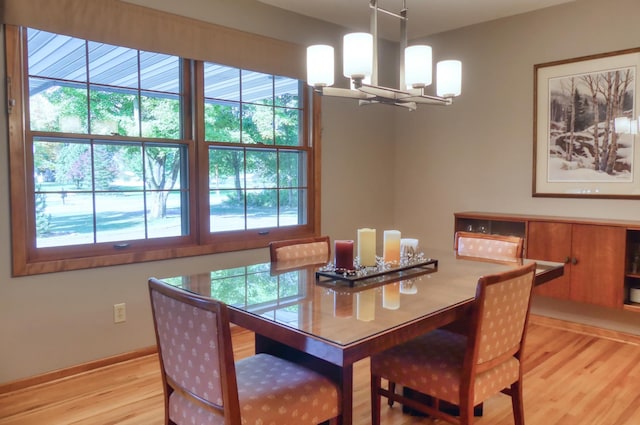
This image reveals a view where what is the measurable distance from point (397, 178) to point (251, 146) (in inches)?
69.3

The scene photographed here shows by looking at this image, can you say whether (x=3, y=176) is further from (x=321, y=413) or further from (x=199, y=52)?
(x=321, y=413)

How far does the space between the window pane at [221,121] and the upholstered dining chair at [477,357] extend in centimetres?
209

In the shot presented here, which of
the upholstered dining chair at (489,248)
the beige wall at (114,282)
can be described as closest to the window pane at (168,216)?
the beige wall at (114,282)

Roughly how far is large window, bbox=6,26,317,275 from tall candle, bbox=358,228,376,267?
160cm

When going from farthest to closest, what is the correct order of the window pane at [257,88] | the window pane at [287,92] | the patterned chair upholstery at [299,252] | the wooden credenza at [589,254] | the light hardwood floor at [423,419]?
the window pane at [287,92] → the window pane at [257,88] → the wooden credenza at [589,254] → the patterned chair upholstery at [299,252] → the light hardwood floor at [423,419]

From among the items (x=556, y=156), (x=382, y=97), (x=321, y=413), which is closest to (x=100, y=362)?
(x=321, y=413)

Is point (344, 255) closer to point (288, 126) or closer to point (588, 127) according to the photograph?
point (288, 126)

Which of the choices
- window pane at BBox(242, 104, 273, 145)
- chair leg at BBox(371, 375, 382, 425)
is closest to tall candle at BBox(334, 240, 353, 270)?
chair leg at BBox(371, 375, 382, 425)

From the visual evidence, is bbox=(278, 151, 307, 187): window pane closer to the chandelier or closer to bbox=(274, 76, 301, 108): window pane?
bbox=(274, 76, 301, 108): window pane

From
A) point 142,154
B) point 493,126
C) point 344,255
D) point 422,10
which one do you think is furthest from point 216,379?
point 493,126

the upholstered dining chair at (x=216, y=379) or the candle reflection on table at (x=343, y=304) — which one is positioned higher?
the candle reflection on table at (x=343, y=304)

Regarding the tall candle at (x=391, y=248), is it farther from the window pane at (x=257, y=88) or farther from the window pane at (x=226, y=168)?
the window pane at (x=257, y=88)

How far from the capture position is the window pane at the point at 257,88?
3684mm

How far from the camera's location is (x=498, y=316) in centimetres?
182
